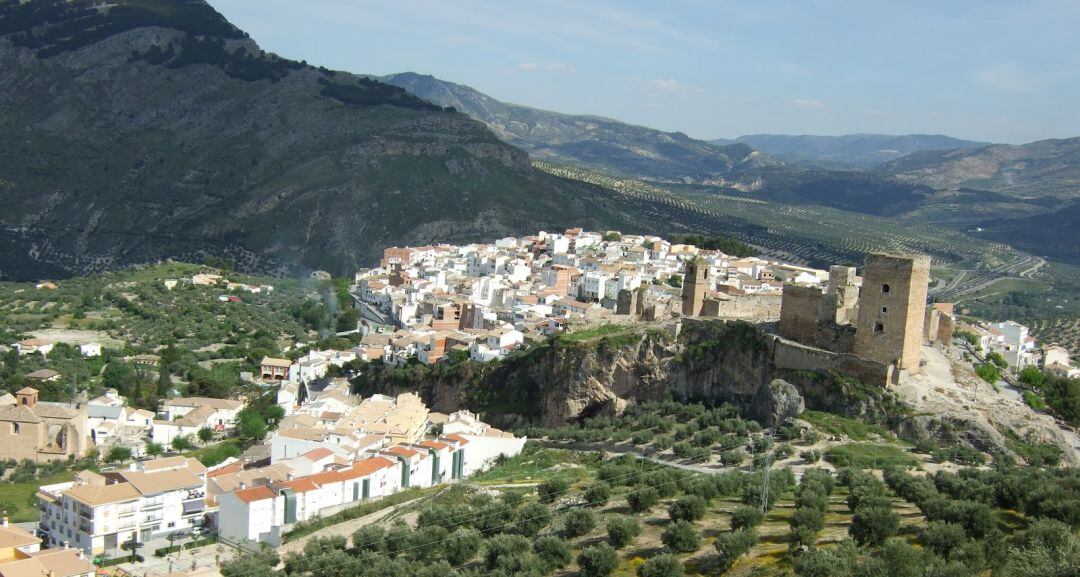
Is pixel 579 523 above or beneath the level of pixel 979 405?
beneath

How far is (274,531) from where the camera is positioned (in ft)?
78.4

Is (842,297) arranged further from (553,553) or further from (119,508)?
(119,508)

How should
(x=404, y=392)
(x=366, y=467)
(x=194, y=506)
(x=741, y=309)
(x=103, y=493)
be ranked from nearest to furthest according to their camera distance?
(x=103, y=493) → (x=194, y=506) → (x=366, y=467) → (x=741, y=309) → (x=404, y=392)

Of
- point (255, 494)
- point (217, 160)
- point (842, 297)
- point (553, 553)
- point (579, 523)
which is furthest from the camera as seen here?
point (217, 160)

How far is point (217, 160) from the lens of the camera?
364ft

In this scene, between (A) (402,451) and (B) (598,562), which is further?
(A) (402,451)

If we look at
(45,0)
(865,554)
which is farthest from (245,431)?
(45,0)

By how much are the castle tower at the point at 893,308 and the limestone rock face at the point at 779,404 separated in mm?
2083

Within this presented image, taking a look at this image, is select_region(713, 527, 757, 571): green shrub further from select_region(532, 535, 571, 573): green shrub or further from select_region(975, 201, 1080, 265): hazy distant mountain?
select_region(975, 201, 1080, 265): hazy distant mountain

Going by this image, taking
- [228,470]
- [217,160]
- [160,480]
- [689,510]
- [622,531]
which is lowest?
[228,470]

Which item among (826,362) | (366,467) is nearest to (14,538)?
(366,467)

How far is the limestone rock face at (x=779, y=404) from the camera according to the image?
26797 millimetres

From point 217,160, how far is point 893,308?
318ft

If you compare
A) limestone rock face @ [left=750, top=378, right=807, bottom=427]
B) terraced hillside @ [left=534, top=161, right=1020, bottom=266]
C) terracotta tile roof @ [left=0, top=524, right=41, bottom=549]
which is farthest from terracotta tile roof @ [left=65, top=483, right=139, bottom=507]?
terraced hillside @ [left=534, top=161, right=1020, bottom=266]
